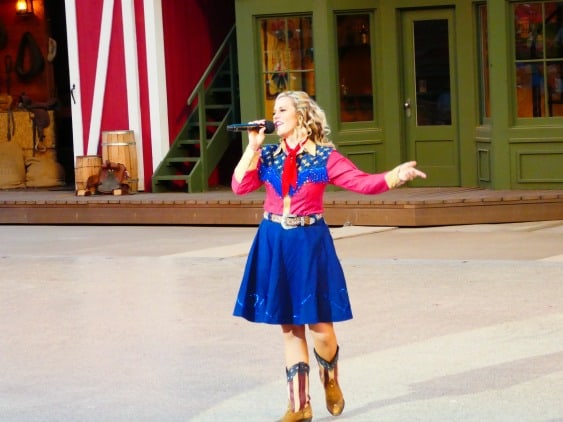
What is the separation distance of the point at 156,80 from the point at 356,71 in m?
2.54

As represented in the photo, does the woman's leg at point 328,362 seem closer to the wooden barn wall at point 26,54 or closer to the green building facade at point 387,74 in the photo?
the green building facade at point 387,74

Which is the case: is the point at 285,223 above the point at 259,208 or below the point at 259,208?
above

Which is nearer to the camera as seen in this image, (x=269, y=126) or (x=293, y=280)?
(x=269, y=126)

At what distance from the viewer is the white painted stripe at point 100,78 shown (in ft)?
55.6

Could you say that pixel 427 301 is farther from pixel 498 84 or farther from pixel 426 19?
pixel 426 19

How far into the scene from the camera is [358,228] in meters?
14.2

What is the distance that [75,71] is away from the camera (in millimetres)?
17266

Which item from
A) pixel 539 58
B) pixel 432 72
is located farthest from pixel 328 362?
pixel 432 72

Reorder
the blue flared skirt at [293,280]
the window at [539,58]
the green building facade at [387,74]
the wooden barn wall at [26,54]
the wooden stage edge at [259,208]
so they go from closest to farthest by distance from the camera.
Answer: the blue flared skirt at [293,280] → the wooden stage edge at [259,208] → the window at [539,58] → the green building facade at [387,74] → the wooden barn wall at [26,54]

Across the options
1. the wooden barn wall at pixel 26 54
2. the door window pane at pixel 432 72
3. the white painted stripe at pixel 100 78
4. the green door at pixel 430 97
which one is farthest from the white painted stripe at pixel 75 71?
the door window pane at pixel 432 72

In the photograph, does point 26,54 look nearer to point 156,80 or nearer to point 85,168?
point 156,80

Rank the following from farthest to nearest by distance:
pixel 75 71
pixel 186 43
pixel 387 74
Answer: pixel 186 43 < pixel 75 71 < pixel 387 74

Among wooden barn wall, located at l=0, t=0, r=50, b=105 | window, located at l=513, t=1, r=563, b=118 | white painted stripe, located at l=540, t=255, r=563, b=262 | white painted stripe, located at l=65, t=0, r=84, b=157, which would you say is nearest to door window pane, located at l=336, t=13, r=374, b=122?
window, located at l=513, t=1, r=563, b=118

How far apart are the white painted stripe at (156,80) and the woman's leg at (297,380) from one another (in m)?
10.6
